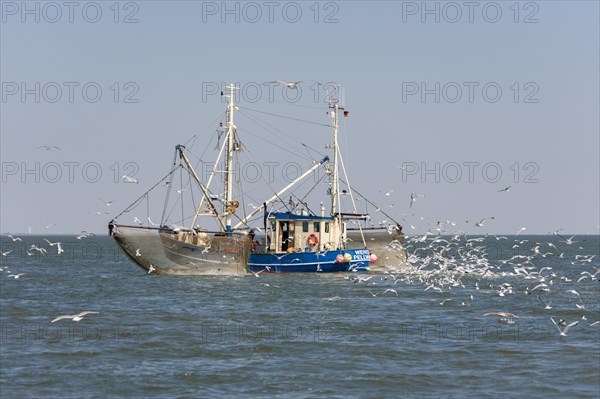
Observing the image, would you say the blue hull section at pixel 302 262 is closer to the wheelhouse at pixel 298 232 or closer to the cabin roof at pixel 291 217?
the wheelhouse at pixel 298 232

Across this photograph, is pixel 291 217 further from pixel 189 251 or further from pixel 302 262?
pixel 189 251

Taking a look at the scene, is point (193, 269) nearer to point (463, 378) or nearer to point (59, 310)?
point (59, 310)

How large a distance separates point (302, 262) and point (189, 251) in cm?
718

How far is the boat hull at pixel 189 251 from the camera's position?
2162 inches

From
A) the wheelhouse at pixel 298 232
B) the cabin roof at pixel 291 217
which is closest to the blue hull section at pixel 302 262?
the wheelhouse at pixel 298 232

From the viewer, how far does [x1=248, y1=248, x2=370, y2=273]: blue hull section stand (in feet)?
185

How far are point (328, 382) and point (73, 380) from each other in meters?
6.44

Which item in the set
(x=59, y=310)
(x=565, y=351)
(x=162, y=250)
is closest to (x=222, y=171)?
(x=162, y=250)

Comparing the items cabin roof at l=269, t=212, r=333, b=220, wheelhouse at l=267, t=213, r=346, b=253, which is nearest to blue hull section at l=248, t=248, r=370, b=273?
wheelhouse at l=267, t=213, r=346, b=253

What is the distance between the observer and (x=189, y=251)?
2170 inches

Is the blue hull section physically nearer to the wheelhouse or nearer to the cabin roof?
the wheelhouse

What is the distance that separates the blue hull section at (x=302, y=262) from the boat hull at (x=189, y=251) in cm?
140

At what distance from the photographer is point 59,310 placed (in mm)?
38094

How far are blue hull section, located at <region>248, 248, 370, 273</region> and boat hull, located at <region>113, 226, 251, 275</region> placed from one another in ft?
4.59
